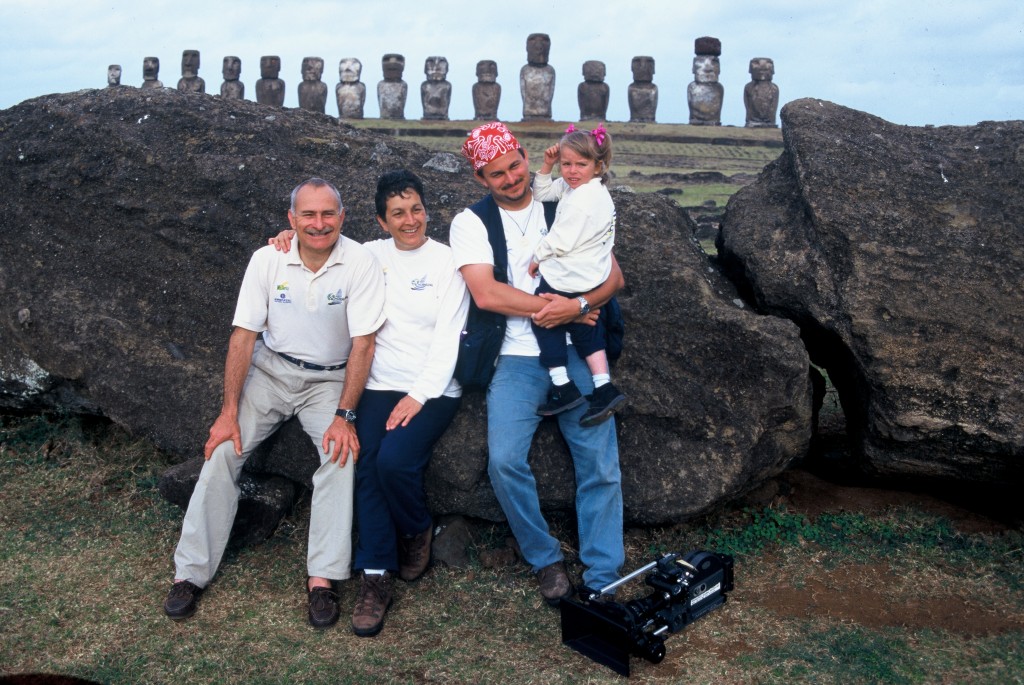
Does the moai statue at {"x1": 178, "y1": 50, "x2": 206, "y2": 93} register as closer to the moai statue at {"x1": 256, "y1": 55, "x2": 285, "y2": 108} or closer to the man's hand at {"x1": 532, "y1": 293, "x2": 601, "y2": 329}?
the moai statue at {"x1": 256, "y1": 55, "x2": 285, "y2": 108}

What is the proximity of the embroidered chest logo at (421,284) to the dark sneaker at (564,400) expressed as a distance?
830 millimetres

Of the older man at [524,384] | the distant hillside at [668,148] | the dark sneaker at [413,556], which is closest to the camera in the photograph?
the older man at [524,384]

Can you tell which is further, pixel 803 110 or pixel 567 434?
pixel 803 110

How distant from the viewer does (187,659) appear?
471 cm

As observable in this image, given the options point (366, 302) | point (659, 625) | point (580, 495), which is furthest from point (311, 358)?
point (659, 625)

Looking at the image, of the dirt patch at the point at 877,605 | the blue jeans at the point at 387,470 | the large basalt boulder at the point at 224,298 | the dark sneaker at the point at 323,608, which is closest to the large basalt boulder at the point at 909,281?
the large basalt boulder at the point at 224,298

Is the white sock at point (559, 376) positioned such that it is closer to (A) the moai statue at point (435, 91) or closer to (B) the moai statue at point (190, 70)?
(A) the moai statue at point (435, 91)

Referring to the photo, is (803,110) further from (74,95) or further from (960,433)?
(74,95)

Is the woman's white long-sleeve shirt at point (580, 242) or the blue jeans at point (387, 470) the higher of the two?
the woman's white long-sleeve shirt at point (580, 242)

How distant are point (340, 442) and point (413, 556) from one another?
2.56 ft

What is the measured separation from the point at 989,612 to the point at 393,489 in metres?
3.10

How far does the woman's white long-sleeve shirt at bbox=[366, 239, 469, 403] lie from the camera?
202 inches

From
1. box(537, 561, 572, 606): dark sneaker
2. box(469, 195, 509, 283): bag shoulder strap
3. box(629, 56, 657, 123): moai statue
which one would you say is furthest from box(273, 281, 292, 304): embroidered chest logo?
box(629, 56, 657, 123): moai statue

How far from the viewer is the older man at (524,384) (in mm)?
5035
